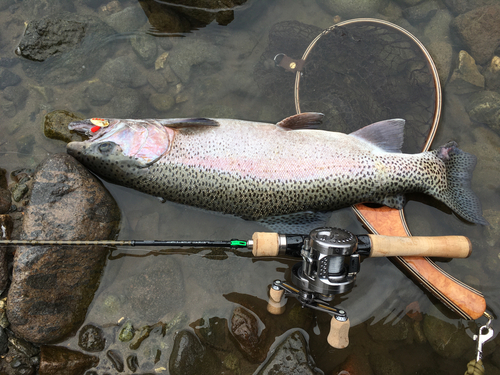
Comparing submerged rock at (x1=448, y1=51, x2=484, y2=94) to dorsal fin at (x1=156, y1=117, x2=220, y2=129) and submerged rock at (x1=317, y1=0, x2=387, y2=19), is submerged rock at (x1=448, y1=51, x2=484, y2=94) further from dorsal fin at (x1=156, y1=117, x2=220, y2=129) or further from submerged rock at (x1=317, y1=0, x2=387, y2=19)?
dorsal fin at (x1=156, y1=117, x2=220, y2=129)

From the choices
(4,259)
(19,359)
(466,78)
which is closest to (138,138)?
(4,259)

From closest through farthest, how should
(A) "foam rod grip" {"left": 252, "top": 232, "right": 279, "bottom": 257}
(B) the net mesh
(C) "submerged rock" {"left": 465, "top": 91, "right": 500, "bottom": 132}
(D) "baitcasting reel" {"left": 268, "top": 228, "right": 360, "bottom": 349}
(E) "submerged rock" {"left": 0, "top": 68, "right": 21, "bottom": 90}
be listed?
1. (D) "baitcasting reel" {"left": 268, "top": 228, "right": 360, "bottom": 349}
2. (A) "foam rod grip" {"left": 252, "top": 232, "right": 279, "bottom": 257}
3. (B) the net mesh
4. (C) "submerged rock" {"left": 465, "top": 91, "right": 500, "bottom": 132}
5. (E) "submerged rock" {"left": 0, "top": 68, "right": 21, "bottom": 90}

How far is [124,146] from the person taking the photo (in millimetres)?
3133

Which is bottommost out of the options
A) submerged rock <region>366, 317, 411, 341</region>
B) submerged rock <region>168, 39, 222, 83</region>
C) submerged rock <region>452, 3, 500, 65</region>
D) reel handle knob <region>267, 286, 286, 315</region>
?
submerged rock <region>366, 317, 411, 341</region>

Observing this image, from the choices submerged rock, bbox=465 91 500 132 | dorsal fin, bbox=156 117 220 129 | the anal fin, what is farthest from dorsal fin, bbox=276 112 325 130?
submerged rock, bbox=465 91 500 132

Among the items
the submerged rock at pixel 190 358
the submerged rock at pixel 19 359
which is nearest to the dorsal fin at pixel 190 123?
the submerged rock at pixel 190 358

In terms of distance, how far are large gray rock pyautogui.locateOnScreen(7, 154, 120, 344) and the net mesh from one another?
2.45 metres

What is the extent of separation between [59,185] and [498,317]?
Result: 455cm

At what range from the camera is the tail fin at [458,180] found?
3254mm

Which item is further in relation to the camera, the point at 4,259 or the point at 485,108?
the point at 485,108

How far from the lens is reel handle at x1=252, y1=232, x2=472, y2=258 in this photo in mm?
2746

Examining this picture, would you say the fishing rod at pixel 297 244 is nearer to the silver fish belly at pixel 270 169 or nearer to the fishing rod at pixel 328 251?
the fishing rod at pixel 328 251

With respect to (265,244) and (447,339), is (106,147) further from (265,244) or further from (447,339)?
(447,339)

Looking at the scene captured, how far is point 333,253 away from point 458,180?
178 centimetres
